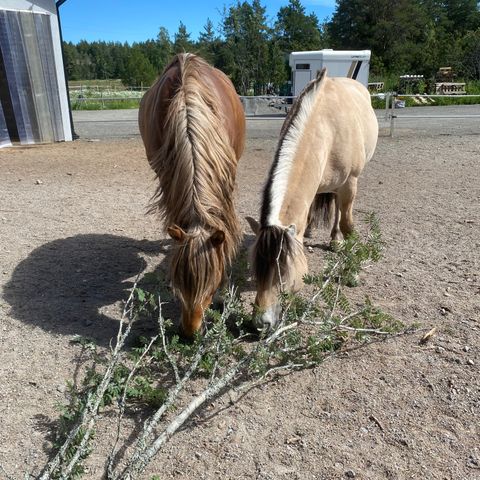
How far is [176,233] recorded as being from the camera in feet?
8.43

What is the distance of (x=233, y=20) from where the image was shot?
35.2m

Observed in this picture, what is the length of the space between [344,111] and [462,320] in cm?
201

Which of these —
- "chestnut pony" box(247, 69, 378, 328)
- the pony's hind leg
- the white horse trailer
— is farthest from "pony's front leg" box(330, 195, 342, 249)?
the white horse trailer

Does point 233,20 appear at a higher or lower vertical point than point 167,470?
higher

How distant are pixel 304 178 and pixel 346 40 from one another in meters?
47.1

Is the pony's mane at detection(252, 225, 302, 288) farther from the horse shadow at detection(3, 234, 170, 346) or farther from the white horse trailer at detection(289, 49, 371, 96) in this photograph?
the white horse trailer at detection(289, 49, 371, 96)

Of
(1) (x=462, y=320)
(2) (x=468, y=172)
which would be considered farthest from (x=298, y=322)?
(2) (x=468, y=172)

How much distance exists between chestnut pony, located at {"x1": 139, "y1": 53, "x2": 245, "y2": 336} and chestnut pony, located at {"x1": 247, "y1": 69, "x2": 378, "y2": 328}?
27cm

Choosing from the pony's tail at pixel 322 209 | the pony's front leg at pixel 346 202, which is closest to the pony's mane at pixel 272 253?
the pony's front leg at pixel 346 202

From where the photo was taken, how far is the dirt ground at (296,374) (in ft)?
7.18

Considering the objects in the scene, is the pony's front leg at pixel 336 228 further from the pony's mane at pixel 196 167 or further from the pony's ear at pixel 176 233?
the pony's ear at pixel 176 233

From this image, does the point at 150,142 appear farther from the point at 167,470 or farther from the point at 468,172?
the point at 468,172

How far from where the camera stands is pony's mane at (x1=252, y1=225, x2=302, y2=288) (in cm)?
261

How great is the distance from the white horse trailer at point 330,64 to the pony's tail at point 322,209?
54.6 feet
